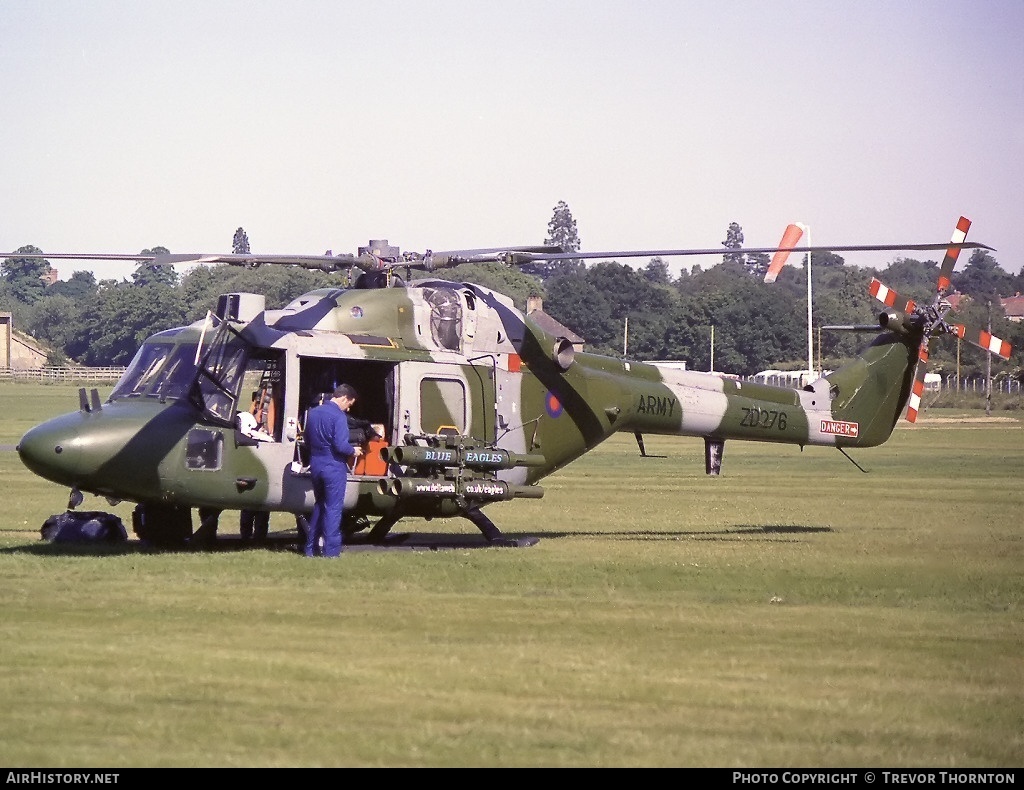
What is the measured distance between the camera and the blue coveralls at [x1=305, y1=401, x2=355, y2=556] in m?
16.3

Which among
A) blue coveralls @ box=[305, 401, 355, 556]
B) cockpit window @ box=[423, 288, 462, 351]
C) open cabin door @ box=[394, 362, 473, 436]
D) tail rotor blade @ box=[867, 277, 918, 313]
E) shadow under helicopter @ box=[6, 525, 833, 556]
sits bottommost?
shadow under helicopter @ box=[6, 525, 833, 556]

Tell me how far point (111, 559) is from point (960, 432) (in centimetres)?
4874

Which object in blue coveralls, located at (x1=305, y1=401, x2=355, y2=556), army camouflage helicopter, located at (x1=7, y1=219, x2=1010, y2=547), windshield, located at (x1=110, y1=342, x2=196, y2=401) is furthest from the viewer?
windshield, located at (x1=110, y1=342, x2=196, y2=401)

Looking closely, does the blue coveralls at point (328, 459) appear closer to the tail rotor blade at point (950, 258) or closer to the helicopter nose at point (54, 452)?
the helicopter nose at point (54, 452)

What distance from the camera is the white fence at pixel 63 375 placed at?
106562 mm

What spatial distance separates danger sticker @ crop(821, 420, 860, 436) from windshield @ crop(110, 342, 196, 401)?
29.5 ft

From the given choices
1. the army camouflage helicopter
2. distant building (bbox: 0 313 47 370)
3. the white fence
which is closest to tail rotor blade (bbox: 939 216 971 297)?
the army camouflage helicopter

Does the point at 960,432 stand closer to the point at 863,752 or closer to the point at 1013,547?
the point at 1013,547

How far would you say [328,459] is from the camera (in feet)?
53.7

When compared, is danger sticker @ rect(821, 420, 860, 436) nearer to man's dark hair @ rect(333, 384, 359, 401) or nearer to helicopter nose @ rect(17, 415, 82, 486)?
man's dark hair @ rect(333, 384, 359, 401)

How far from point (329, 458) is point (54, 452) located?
8.88 ft

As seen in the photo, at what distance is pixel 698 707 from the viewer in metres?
9.34

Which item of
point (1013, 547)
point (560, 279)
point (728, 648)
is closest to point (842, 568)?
point (1013, 547)

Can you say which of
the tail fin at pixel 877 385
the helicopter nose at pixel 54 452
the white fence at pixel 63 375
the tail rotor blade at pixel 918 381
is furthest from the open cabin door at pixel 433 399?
the white fence at pixel 63 375
